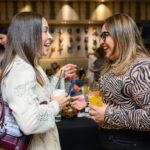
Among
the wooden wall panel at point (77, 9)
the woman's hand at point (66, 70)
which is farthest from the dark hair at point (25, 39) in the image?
the wooden wall panel at point (77, 9)

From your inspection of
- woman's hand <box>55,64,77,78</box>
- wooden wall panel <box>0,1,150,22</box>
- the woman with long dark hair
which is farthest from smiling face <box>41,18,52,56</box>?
wooden wall panel <box>0,1,150,22</box>

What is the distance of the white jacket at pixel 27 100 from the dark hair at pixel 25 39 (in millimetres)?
52

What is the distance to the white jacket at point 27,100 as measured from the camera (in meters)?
1.45

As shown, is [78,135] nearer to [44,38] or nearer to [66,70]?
[66,70]

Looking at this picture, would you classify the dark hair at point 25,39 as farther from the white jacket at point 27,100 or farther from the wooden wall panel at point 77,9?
the wooden wall panel at point 77,9

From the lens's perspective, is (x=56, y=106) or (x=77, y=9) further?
(x=77, y=9)

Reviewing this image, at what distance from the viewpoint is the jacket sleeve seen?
145cm

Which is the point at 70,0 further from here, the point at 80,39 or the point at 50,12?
the point at 80,39

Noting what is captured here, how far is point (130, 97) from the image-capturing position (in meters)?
1.65

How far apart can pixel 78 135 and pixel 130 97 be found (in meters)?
1.00

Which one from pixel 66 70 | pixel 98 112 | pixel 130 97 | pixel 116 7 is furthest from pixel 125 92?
pixel 116 7

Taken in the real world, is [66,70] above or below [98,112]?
above

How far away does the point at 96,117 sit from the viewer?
1.73 m

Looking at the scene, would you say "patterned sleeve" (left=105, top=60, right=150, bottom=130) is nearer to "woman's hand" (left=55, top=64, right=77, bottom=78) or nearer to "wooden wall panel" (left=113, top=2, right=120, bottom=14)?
"woman's hand" (left=55, top=64, right=77, bottom=78)
